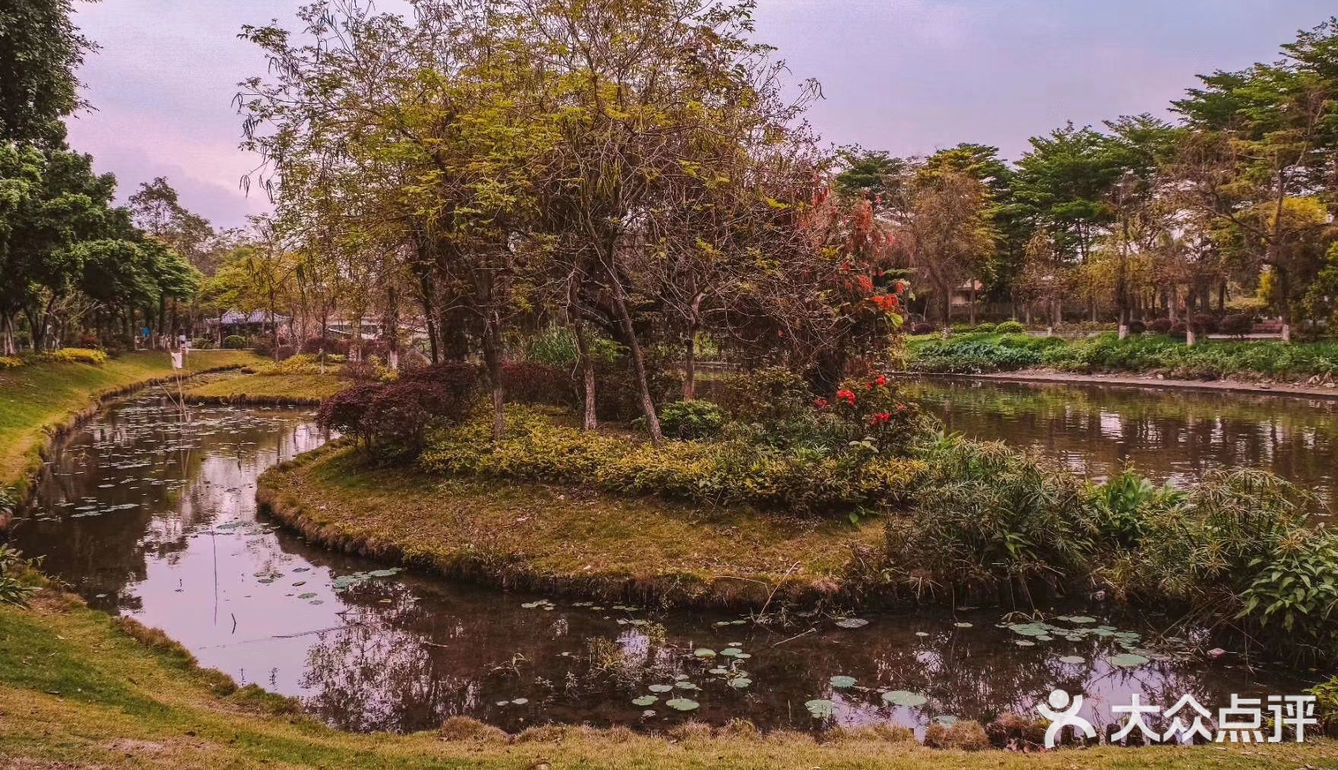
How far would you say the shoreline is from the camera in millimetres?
24573

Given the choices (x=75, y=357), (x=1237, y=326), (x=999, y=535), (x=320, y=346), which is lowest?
(x=999, y=535)

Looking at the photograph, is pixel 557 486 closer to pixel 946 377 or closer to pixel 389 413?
pixel 389 413

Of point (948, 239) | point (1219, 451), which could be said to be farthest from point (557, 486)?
point (948, 239)

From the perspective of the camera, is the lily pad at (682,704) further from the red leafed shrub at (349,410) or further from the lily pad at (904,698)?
the red leafed shrub at (349,410)

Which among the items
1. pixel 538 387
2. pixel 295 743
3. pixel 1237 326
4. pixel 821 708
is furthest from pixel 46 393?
pixel 1237 326

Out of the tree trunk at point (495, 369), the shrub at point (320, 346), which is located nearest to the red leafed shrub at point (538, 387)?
the tree trunk at point (495, 369)

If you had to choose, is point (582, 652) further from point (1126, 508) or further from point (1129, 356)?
point (1129, 356)

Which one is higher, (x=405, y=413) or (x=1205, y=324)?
(x=1205, y=324)

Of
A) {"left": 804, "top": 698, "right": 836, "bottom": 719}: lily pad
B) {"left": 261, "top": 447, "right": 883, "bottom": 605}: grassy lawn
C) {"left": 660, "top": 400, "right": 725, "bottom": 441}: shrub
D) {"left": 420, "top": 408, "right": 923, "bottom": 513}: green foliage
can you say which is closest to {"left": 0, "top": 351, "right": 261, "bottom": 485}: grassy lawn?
{"left": 261, "top": 447, "right": 883, "bottom": 605}: grassy lawn

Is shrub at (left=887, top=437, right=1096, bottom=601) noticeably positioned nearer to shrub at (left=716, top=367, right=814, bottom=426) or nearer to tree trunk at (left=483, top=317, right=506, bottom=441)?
shrub at (left=716, top=367, right=814, bottom=426)

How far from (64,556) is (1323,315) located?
117 feet

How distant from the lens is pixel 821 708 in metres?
5.97

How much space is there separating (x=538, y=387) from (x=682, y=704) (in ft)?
34.9

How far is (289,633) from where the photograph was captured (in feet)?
25.5
